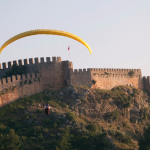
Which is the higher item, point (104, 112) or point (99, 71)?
point (99, 71)

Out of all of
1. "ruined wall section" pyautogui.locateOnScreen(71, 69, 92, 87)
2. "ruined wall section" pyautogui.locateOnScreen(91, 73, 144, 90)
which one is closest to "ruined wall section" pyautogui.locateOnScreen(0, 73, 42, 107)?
"ruined wall section" pyautogui.locateOnScreen(71, 69, 92, 87)

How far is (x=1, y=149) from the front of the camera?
28781mm

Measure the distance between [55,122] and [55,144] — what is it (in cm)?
388

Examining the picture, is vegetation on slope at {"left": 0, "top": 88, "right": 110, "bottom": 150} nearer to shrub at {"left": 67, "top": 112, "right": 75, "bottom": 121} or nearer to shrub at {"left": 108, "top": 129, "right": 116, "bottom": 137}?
shrub at {"left": 67, "top": 112, "right": 75, "bottom": 121}

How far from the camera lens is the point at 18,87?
3878cm

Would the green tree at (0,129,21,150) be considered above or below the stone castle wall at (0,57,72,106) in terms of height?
below

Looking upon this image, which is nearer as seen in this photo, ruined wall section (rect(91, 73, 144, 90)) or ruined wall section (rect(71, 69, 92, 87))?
ruined wall section (rect(71, 69, 92, 87))

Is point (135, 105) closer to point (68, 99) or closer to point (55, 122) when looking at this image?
point (68, 99)

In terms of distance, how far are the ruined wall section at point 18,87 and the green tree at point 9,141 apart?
24.4 ft

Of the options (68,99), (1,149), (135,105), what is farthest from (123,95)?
(1,149)

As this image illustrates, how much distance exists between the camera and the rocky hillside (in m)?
32.7

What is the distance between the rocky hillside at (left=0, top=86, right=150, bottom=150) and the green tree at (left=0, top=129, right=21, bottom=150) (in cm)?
14

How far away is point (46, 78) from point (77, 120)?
8.37m

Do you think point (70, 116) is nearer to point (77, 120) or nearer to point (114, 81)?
point (77, 120)
